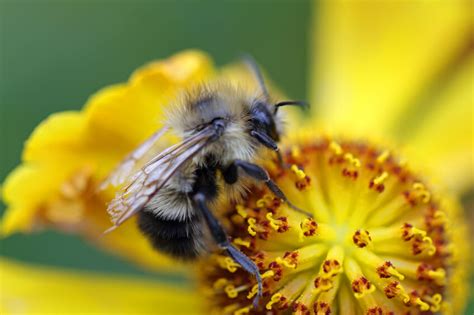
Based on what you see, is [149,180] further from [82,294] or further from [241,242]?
[82,294]

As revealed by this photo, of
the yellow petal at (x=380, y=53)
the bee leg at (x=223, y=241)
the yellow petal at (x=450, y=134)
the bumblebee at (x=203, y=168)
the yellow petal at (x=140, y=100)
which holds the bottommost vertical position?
the bee leg at (x=223, y=241)

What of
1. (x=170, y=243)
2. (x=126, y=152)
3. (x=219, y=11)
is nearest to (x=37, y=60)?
(x=219, y=11)

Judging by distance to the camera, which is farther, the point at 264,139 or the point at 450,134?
the point at 450,134

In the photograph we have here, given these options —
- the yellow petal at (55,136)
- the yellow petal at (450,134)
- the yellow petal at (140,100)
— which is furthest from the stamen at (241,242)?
the yellow petal at (450,134)

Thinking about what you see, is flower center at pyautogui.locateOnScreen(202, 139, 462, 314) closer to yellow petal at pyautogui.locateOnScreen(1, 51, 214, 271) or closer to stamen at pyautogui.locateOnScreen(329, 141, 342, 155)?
stamen at pyautogui.locateOnScreen(329, 141, 342, 155)

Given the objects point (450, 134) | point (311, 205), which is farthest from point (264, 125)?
point (450, 134)

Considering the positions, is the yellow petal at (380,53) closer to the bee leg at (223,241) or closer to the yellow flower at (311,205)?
the yellow flower at (311,205)

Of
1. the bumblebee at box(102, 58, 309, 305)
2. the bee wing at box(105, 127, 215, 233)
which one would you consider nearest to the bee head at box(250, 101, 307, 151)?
the bumblebee at box(102, 58, 309, 305)
